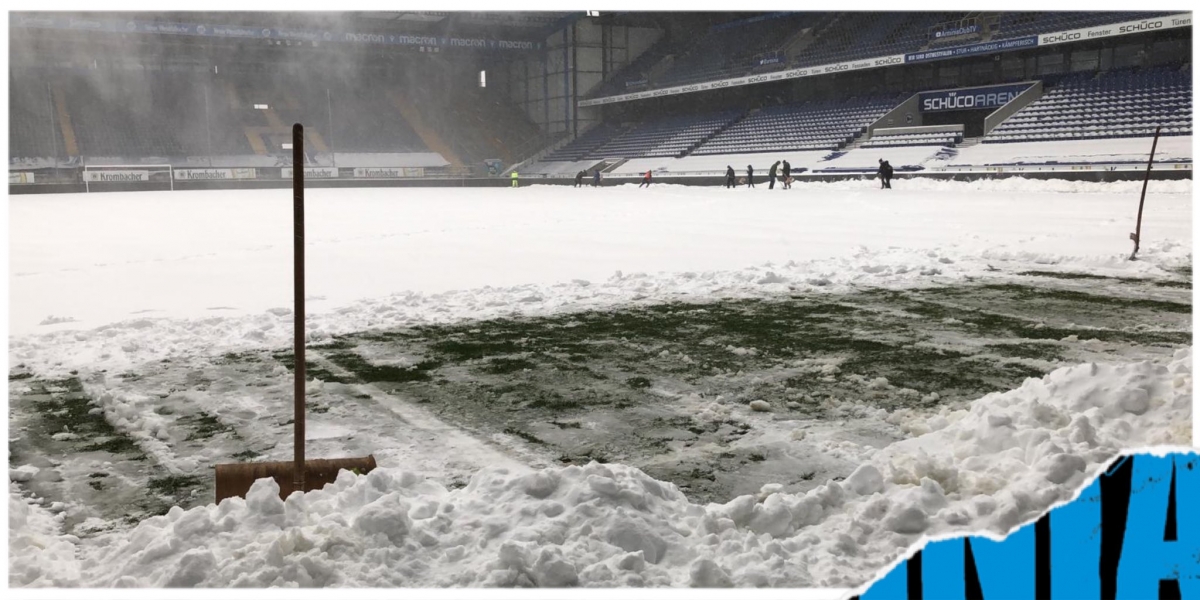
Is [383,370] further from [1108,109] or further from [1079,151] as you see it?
[1108,109]

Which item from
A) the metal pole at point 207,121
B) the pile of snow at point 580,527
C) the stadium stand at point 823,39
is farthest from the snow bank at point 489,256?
the metal pole at point 207,121

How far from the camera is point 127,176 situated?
1610 inches

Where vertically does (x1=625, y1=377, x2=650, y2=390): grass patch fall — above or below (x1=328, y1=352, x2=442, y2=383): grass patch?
below

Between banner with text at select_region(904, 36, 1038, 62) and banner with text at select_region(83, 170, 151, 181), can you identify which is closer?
banner with text at select_region(904, 36, 1038, 62)

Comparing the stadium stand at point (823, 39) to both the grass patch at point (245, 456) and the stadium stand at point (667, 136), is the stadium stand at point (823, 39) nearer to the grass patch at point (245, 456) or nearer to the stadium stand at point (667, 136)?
the stadium stand at point (667, 136)

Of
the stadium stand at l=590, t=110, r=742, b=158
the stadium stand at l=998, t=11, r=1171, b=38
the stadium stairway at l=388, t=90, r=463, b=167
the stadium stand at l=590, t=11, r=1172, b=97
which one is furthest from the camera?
the stadium stairway at l=388, t=90, r=463, b=167

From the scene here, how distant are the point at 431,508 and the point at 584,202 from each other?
23055 millimetres

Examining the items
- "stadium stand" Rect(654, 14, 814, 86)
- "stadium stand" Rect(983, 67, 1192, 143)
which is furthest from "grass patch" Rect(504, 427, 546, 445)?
"stadium stand" Rect(654, 14, 814, 86)

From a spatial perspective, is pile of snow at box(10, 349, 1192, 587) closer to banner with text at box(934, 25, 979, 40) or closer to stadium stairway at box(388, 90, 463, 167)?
banner with text at box(934, 25, 979, 40)

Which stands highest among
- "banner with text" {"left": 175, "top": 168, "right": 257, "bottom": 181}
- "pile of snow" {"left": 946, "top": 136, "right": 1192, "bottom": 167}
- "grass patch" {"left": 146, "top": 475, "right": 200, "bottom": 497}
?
"banner with text" {"left": 175, "top": 168, "right": 257, "bottom": 181}

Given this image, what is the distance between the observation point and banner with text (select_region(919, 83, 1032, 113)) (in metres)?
34.2

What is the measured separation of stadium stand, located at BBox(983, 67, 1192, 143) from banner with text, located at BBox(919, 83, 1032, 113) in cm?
129

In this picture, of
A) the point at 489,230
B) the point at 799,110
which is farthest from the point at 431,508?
the point at 799,110

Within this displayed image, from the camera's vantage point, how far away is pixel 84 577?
272 cm
